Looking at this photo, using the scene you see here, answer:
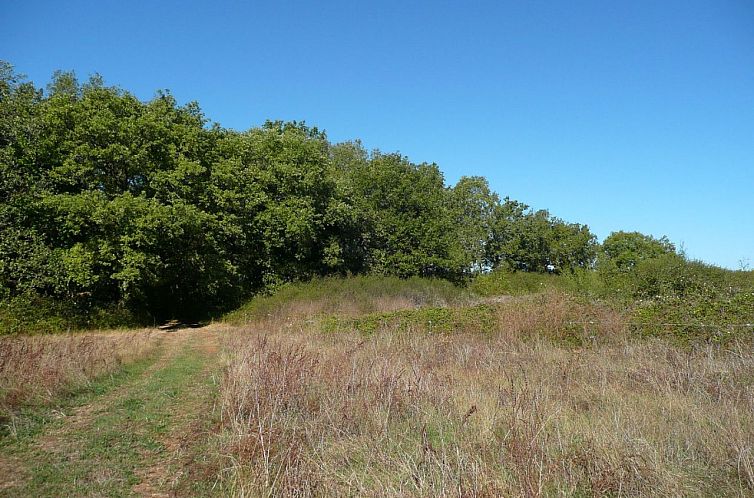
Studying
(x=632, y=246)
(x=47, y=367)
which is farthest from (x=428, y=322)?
(x=632, y=246)

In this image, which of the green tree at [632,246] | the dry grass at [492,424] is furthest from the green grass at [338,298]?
the green tree at [632,246]

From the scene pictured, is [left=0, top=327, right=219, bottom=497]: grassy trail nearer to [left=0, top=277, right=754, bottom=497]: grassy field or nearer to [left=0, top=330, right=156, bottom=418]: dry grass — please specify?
[left=0, top=277, right=754, bottom=497]: grassy field

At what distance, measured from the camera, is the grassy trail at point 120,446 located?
4.29 meters

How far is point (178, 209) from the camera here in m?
19.8

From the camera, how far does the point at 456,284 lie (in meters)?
34.7

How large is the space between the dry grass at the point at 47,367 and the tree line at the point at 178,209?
8860 millimetres

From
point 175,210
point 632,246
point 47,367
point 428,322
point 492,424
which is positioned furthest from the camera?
point 632,246

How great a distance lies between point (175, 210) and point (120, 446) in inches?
622

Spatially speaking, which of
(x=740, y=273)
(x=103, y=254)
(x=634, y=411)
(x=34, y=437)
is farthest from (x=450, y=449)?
(x=740, y=273)

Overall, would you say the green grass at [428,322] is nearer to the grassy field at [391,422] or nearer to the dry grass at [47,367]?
the grassy field at [391,422]

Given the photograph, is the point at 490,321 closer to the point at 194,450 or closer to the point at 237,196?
the point at 194,450

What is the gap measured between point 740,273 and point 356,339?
19970mm

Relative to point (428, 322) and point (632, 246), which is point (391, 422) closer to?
point (428, 322)

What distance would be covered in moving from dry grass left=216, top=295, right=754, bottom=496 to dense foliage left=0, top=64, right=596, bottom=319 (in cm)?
1404
